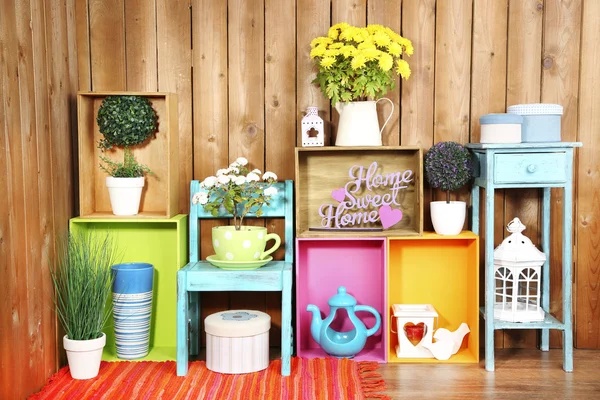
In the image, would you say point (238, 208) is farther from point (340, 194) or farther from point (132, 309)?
point (132, 309)

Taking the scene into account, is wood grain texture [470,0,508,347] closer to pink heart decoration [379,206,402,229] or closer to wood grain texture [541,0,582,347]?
wood grain texture [541,0,582,347]

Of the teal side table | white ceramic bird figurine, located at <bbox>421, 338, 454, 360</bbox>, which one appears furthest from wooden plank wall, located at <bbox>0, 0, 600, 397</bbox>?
white ceramic bird figurine, located at <bbox>421, 338, 454, 360</bbox>

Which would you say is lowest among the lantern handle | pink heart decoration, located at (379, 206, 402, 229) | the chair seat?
the chair seat

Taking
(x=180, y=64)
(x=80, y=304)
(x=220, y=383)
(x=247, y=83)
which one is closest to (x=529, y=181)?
(x=247, y=83)

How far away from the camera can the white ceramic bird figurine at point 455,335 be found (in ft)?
11.0

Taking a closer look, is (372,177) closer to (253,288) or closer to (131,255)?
(253,288)

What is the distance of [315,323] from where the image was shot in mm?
3279

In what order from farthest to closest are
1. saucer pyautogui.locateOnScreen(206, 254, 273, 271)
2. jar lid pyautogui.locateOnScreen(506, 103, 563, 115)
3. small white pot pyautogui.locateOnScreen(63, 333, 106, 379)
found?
jar lid pyautogui.locateOnScreen(506, 103, 563, 115)
saucer pyautogui.locateOnScreen(206, 254, 273, 271)
small white pot pyautogui.locateOnScreen(63, 333, 106, 379)

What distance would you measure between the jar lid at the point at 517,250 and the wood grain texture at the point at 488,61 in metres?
0.23

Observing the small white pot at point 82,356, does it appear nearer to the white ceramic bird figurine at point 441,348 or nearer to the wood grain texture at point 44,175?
the wood grain texture at point 44,175

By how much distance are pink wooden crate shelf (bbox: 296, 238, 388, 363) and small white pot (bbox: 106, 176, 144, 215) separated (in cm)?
78

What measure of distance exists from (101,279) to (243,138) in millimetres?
929

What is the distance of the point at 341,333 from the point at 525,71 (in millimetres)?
1487

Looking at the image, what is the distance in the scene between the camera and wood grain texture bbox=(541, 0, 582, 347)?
3455 millimetres
